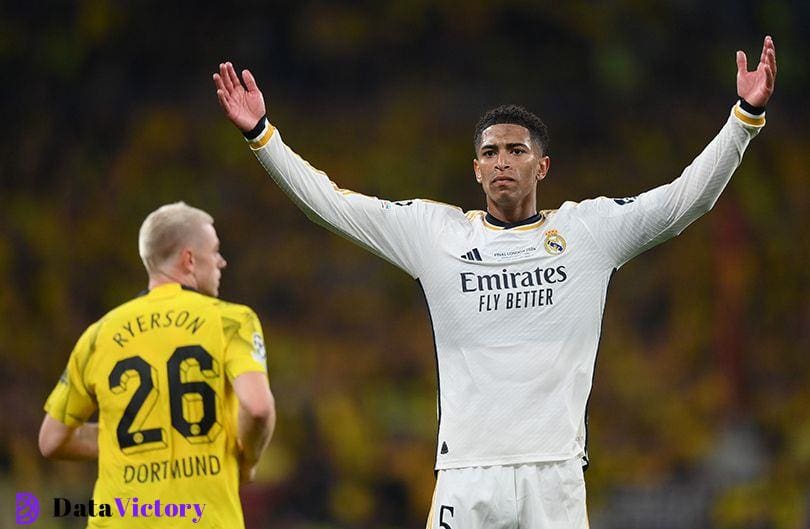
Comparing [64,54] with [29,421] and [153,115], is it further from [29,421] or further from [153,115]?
[29,421]

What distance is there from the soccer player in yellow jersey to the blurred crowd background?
17.5ft

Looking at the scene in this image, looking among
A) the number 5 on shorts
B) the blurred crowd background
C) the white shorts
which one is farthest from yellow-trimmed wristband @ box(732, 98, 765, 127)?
the blurred crowd background

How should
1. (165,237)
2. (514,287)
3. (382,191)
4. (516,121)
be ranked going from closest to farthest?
(514,287) < (516,121) < (165,237) < (382,191)

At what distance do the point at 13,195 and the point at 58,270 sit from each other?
2.40 ft

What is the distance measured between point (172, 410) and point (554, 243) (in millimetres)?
1395

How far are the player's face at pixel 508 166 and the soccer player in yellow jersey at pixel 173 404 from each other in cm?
95

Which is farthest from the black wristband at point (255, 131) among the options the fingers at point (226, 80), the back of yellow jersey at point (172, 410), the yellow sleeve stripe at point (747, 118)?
the yellow sleeve stripe at point (747, 118)

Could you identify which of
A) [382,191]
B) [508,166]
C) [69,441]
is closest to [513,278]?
[508,166]

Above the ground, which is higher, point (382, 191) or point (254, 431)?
point (382, 191)

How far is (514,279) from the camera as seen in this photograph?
12.9 feet

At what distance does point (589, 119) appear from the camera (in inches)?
399

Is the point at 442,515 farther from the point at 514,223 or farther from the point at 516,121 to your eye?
the point at 516,121

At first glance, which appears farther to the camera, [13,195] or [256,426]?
[13,195]

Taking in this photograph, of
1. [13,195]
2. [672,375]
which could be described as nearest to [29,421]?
[13,195]
